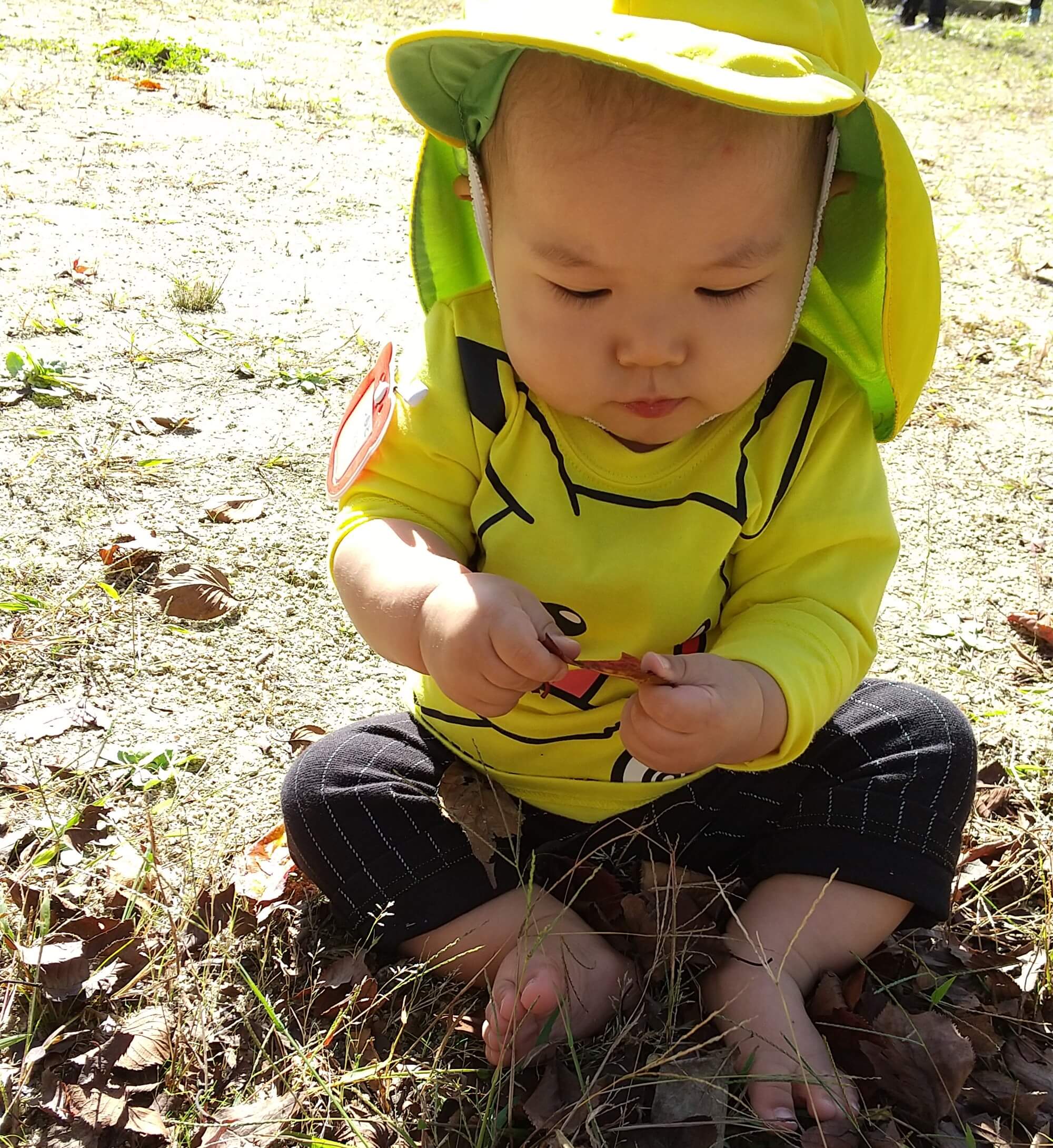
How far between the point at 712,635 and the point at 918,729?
386 millimetres

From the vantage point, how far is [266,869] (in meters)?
1.97

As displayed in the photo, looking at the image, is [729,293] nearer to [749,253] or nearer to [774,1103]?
[749,253]

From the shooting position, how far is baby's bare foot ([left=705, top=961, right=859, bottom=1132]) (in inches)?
61.1

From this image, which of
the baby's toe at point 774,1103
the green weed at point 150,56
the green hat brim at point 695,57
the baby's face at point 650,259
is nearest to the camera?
the green hat brim at point 695,57

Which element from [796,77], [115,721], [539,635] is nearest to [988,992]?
[539,635]

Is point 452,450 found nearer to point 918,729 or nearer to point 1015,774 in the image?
point 918,729

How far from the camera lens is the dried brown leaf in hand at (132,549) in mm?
2590

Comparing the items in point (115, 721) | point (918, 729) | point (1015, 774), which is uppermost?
point (918, 729)

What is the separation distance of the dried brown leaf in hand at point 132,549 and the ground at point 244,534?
29 millimetres

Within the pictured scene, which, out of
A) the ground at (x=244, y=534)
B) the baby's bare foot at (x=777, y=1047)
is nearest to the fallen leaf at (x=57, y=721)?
the ground at (x=244, y=534)

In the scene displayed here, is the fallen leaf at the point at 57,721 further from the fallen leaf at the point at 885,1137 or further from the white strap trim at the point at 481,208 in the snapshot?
the fallen leaf at the point at 885,1137

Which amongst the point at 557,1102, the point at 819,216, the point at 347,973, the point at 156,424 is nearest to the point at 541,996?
the point at 557,1102

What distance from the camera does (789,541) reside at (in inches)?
71.6

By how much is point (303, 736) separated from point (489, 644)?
2.78ft
